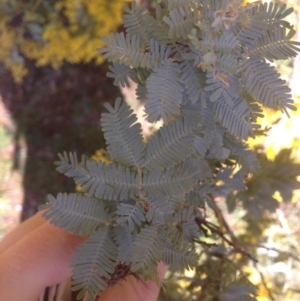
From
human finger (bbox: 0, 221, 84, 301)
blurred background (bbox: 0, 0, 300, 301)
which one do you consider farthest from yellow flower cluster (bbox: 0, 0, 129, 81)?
human finger (bbox: 0, 221, 84, 301)

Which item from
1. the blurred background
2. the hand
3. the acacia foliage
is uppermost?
the blurred background

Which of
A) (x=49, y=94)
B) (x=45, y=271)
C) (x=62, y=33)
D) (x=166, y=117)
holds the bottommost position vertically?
(x=45, y=271)

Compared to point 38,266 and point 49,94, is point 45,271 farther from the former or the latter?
point 49,94

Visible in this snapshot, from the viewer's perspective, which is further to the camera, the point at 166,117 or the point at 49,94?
the point at 49,94

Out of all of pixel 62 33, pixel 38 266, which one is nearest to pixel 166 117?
pixel 38 266

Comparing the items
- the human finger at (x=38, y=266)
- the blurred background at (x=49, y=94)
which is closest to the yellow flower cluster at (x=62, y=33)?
the blurred background at (x=49, y=94)

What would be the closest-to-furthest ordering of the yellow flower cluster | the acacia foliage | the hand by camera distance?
the acacia foliage → the hand → the yellow flower cluster

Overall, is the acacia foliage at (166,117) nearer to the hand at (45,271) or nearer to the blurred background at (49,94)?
the hand at (45,271)

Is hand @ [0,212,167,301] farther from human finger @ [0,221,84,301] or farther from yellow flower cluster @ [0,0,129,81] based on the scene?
yellow flower cluster @ [0,0,129,81]

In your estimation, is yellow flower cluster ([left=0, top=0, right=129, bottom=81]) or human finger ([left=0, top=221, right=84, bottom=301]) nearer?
human finger ([left=0, top=221, right=84, bottom=301])
